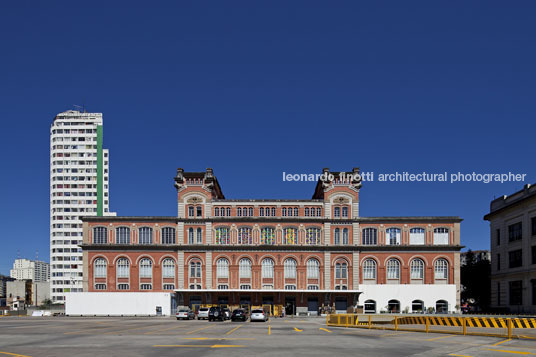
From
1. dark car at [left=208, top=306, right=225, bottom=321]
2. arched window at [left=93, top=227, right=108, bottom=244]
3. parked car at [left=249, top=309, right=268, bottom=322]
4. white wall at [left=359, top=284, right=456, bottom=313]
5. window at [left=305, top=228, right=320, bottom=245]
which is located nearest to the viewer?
parked car at [left=249, top=309, right=268, bottom=322]

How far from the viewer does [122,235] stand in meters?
92.4

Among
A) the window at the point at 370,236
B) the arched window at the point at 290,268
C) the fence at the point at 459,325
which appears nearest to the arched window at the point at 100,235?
the arched window at the point at 290,268

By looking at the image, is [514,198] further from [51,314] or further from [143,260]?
[51,314]

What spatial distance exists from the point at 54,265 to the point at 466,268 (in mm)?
114462

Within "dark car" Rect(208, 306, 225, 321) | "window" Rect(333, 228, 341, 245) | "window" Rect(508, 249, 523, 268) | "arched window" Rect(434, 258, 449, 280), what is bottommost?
"dark car" Rect(208, 306, 225, 321)

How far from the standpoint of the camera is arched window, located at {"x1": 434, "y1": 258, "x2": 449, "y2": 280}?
90.8 m

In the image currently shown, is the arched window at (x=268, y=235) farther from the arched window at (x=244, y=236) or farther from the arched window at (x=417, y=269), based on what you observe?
the arched window at (x=417, y=269)

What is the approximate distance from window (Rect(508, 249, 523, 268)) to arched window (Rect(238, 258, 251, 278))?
128 feet

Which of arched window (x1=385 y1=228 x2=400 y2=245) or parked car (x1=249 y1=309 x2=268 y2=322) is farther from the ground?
arched window (x1=385 y1=228 x2=400 y2=245)

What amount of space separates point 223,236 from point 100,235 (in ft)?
64.9

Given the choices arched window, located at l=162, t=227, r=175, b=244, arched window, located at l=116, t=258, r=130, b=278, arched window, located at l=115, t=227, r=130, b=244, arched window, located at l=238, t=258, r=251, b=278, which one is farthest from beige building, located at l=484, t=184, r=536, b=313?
arched window, located at l=115, t=227, r=130, b=244

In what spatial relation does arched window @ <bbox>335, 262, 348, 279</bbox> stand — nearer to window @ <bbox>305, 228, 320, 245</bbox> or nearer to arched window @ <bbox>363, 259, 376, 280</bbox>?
arched window @ <bbox>363, 259, 376, 280</bbox>

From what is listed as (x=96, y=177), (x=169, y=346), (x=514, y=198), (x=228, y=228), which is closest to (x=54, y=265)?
(x=96, y=177)

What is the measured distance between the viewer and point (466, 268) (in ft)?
355
